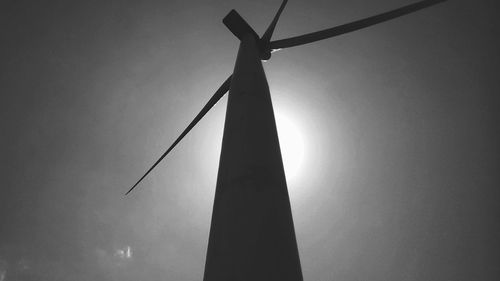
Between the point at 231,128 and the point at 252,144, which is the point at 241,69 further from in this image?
the point at 252,144

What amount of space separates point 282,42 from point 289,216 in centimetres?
1391

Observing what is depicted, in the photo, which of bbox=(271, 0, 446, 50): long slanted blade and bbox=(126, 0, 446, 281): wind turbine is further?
bbox=(271, 0, 446, 50): long slanted blade

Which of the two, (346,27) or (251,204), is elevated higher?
(346,27)

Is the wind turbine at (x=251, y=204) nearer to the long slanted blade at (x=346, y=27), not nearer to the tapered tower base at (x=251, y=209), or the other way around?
the tapered tower base at (x=251, y=209)

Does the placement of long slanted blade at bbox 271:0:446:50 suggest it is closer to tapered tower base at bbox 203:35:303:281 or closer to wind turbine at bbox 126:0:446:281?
wind turbine at bbox 126:0:446:281

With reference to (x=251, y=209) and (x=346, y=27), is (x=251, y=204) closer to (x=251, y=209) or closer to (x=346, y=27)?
(x=251, y=209)

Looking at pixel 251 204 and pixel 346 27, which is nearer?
pixel 251 204

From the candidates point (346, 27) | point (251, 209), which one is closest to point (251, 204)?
point (251, 209)

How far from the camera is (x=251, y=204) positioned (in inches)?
259

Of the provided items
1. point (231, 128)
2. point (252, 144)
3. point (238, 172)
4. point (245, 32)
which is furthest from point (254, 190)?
point (245, 32)

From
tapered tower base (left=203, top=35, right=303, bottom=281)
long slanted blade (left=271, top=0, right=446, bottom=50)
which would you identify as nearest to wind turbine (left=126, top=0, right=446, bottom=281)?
tapered tower base (left=203, top=35, right=303, bottom=281)

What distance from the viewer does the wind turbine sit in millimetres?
5867

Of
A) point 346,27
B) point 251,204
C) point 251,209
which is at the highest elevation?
point 346,27

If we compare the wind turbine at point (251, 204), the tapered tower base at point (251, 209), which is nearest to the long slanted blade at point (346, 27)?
the wind turbine at point (251, 204)
